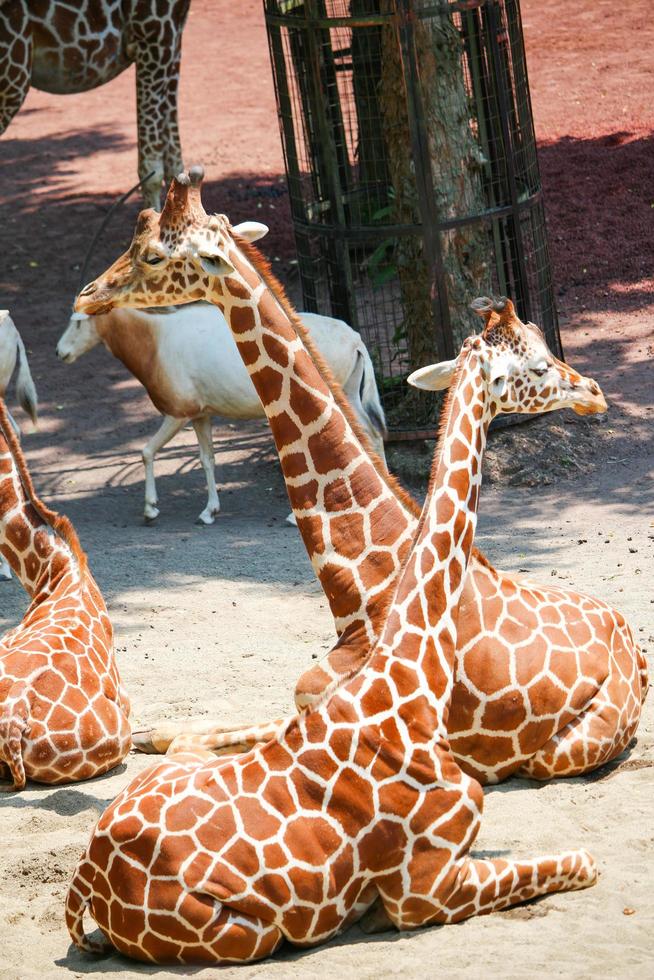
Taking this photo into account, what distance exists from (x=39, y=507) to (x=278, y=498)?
366 centimetres

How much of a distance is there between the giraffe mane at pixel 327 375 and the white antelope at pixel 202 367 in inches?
157

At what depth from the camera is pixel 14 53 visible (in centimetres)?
1352

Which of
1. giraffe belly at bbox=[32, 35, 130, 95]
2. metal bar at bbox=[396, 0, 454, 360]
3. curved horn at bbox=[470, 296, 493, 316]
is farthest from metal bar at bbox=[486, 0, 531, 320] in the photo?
giraffe belly at bbox=[32, 35, 130, 95]

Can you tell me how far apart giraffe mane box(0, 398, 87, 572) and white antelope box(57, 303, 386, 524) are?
2.96m

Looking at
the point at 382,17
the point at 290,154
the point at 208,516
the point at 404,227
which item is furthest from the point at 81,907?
the point at 290,154

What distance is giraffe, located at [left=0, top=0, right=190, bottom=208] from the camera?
13.6 metres

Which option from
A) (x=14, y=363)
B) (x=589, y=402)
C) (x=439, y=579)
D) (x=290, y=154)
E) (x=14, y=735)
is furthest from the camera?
(x=290, y=154)

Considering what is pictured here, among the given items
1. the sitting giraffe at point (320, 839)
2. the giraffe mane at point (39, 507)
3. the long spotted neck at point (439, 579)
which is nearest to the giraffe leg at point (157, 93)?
the giraffe mane at point (39, 507)

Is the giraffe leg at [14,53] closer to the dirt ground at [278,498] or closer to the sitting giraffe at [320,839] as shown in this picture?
the dirt ground at [278,498]

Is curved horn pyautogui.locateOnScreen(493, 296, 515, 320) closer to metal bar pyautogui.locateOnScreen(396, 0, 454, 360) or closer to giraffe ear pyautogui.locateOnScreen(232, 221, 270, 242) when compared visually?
giraffe ear pyautogui.locateOnScreen(232, 221, 270, 242)

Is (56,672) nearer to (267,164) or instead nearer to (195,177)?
(195,177)

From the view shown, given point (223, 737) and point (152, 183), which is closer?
point (223, 737)

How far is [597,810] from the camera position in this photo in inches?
188

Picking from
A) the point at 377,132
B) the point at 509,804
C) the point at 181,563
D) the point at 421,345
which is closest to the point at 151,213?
the point at 509,804
